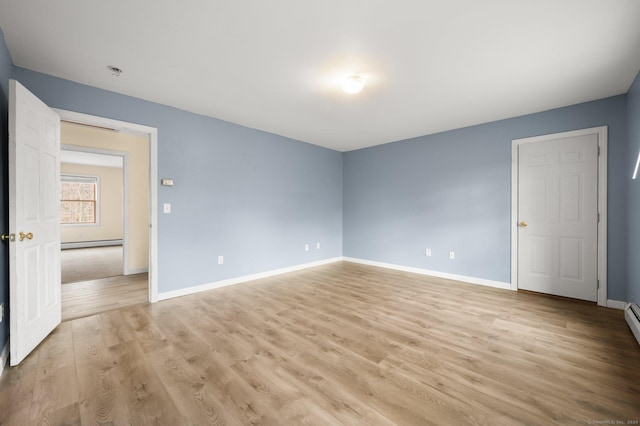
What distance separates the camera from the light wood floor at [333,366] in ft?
5.02

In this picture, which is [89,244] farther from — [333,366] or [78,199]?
[333,366]

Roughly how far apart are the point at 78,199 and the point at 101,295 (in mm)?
6595

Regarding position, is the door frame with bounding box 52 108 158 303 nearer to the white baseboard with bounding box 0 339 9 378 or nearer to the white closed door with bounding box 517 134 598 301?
the white baseboard with bounding box 0 339 9 378

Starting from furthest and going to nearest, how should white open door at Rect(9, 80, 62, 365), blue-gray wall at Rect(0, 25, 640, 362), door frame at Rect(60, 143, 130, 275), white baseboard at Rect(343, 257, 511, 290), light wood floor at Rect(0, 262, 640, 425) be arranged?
door frame at Rect(60, 143, 130, 275) < white baseboard at Rect(343, 257, 511, 290) < blue-gray wall at Rect(0, 25, 640, 362) < white open door at Rect(9, 80, 62, 365) < light wood floor at Rect(0, 262, 640, 425)

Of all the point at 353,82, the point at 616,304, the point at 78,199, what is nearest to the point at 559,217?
the point at 616,304

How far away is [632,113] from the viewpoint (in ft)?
9.31

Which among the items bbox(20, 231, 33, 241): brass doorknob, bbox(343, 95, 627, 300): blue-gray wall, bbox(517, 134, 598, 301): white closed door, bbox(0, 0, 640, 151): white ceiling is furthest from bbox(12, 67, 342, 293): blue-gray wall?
bbox(517, 134, 598, 301): white closed door

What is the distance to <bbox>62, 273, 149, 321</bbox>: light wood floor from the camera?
3137 millimetres

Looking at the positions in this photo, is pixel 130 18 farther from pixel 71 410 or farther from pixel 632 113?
pixel 632 113

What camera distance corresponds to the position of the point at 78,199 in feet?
26.9

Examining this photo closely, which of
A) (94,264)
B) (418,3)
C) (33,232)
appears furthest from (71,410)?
(94,264)

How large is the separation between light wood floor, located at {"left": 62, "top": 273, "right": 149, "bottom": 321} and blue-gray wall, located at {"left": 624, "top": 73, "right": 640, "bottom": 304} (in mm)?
5599

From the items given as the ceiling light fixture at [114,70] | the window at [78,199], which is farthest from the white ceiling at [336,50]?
the window at [78,199]

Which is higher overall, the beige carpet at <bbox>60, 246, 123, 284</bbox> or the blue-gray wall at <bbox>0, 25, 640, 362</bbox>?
the blue-gray wall at <bbox>0, 25, 640, 362</bbox>
